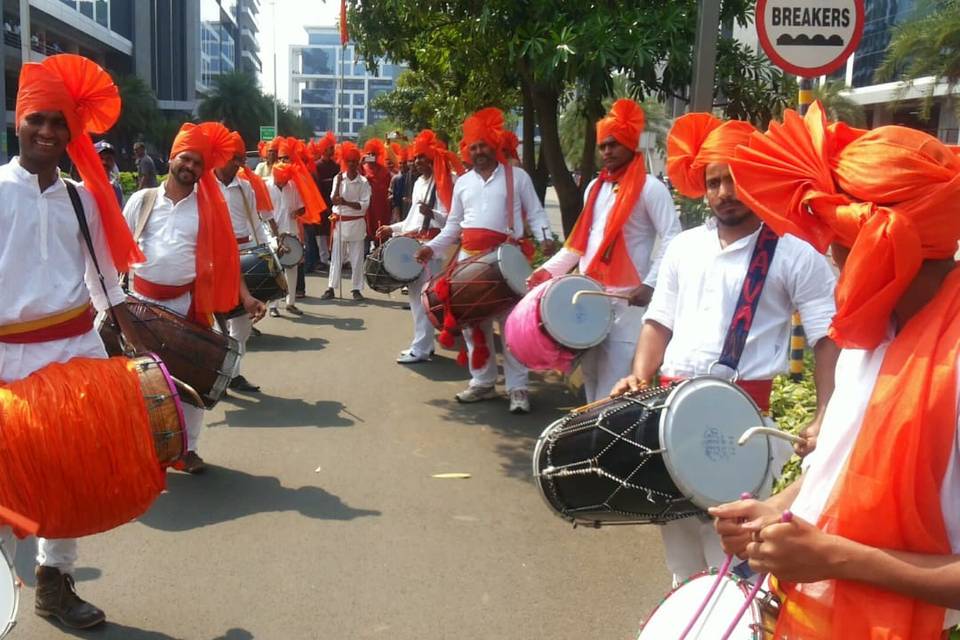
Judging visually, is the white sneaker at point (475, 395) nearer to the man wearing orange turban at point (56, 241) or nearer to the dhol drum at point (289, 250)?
the man wearing orange turban at point (56, 241)

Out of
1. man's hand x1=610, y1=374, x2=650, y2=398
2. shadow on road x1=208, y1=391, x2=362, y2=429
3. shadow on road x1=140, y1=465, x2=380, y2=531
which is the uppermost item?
man's hand x1=610, y1=374, x2=650, y2=398

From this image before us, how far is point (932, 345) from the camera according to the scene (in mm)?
1725

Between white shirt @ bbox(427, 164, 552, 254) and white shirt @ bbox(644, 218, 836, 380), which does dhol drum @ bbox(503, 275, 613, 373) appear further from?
white shirt @ bbox(427, 164, 552, 254)

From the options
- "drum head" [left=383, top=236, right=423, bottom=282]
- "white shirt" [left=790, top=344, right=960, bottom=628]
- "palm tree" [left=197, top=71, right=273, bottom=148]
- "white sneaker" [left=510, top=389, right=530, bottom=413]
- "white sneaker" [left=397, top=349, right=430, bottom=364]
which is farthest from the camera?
"palm tree" [left=197, top=71, right=273, bottom=148]

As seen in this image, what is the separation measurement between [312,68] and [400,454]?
192258 millimetres

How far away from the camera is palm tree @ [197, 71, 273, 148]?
7362 cm

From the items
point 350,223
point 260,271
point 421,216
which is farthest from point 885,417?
point 350,223

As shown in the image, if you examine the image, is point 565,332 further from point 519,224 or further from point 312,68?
point 312,68

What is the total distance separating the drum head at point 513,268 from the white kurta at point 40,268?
351 centimetres

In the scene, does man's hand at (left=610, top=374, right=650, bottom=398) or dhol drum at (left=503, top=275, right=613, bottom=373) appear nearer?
man's hand at (left=610, top=374, right=650, bottom=398)

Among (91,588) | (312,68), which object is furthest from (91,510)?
(312,68)

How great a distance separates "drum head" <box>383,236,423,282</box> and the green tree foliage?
1546 millimetres

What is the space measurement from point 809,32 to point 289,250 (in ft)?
25.0

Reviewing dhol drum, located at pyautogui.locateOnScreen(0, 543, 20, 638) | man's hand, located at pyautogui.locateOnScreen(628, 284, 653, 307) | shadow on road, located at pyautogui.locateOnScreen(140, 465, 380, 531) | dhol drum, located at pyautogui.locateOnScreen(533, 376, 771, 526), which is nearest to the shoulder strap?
shadow on road, located at pyautogui.locateOnScreen(140, 465, 380, 531)
